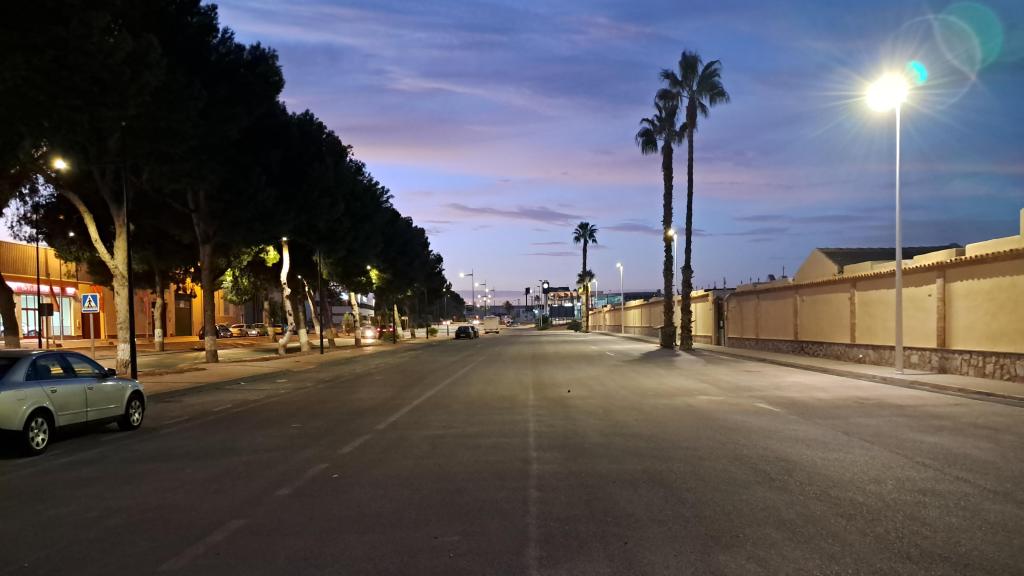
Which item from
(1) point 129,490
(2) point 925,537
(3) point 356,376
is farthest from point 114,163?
(2) point 925,537

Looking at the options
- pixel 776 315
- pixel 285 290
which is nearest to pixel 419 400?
pixel 285 290

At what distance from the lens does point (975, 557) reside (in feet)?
19.4

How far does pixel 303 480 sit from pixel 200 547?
278 cm

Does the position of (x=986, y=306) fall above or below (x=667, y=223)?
below

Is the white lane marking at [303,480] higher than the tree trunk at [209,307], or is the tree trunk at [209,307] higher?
the tree trunk at [209,307]

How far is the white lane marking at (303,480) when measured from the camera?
854cm

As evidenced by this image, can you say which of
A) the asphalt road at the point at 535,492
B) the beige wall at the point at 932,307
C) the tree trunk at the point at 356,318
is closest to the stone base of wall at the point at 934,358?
the beige wall at the point at 932,307

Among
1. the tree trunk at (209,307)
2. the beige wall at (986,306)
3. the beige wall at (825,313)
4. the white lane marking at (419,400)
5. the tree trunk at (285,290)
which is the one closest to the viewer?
the white lane marking at (419,400)

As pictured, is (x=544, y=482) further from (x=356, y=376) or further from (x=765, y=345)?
(x=765, y=345)

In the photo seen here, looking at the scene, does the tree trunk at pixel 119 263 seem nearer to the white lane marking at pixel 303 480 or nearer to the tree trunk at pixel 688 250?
the white lane marking at pixel 303 480

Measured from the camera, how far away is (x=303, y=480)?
9188 millimetres

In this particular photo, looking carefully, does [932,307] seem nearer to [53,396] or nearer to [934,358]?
[934,358]

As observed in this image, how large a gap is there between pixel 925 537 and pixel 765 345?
119ft

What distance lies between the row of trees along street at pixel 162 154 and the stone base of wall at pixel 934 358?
23.0 metres
